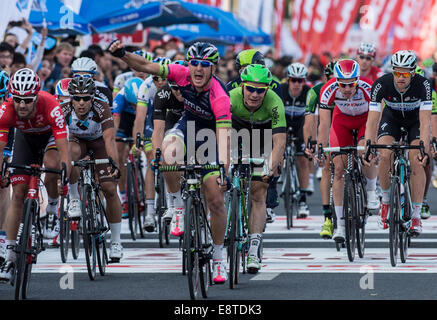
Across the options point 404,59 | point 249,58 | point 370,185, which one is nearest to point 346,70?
→ point 404,59

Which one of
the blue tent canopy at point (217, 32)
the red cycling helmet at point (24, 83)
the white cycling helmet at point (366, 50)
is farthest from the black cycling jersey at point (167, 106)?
the blue tent canopy at point (217, 32)

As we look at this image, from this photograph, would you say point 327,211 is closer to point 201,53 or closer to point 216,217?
point 216,217

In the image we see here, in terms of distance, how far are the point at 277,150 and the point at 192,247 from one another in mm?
1927

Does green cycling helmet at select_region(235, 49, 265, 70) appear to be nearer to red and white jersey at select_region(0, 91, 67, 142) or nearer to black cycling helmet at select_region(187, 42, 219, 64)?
black cycling helmet at select_region(187, 42, 219, 64)

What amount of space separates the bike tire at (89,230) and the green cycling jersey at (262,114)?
164 centimetres

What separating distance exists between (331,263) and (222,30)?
21255 mm

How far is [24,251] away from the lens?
10.1m

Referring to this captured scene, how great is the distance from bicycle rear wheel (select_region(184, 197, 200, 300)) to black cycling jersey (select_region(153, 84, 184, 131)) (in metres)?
3.33

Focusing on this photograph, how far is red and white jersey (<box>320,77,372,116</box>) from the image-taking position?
14.3 metres

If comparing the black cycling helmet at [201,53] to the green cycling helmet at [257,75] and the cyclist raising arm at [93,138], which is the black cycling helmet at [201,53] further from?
the cyclist raising arm at [93,138]
